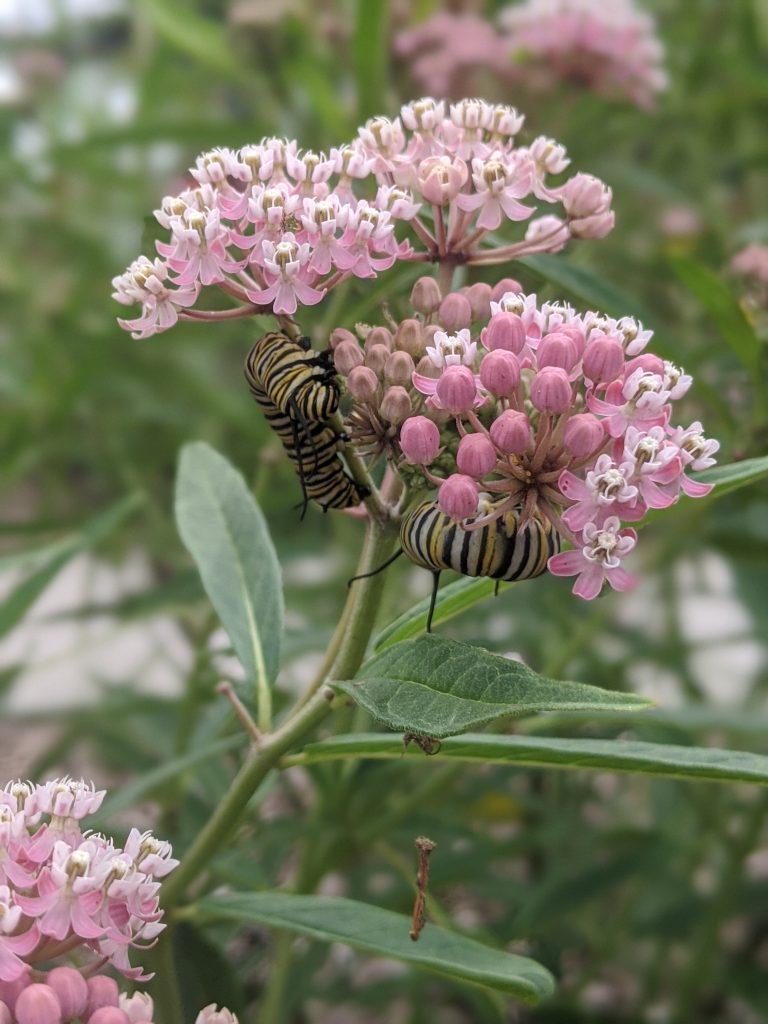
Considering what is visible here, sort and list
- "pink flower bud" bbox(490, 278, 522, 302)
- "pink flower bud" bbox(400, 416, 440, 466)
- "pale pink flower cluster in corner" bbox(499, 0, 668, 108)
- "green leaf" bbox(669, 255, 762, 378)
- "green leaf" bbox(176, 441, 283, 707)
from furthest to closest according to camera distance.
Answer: "pale pink flower cluster in corner" bbox(499, 0, 668, 108) < "green leaf" bbox(669, 255, 762, 378) < "green leaf" bbox(176, 441, 283, 707) < "pink flower bud" bbox(490, 278, 522, 302) < "pink flower bud" bbox(400, 416, 440, 466)

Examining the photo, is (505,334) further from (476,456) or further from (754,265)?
(754,265)

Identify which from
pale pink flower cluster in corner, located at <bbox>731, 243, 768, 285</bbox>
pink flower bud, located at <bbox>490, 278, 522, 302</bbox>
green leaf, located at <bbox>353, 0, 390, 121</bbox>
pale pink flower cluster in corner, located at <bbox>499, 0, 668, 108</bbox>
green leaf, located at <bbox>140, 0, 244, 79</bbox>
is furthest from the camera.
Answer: green leaf, located at <bbox>140, 0, 244, 79</bbox>

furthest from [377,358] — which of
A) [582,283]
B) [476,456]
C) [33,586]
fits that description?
[33,586]

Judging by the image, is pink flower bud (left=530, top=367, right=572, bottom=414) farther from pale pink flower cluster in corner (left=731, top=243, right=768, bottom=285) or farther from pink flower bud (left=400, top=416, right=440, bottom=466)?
pale pink flower cluster in corner (left=731, top=243, right=768, bottom=285)

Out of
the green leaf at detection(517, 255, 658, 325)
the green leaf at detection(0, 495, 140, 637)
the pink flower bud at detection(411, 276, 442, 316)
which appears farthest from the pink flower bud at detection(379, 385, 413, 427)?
the green leaf at detection(0, 495, 140, 637)

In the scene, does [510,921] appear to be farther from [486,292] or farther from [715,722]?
[486,292]

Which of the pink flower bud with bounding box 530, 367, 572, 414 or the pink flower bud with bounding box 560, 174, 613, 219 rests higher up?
the pink flower bud with bounding box 560, 174, 613, 219

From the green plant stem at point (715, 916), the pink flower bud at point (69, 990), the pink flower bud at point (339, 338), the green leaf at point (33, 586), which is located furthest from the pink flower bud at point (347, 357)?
the green plant stem at point (715, 916)

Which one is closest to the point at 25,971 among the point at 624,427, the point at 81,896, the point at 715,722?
the point at 81,896
